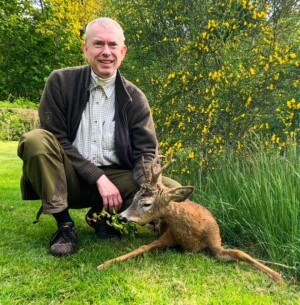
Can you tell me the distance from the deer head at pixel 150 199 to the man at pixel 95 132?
0.34 m

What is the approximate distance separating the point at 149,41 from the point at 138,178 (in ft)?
9.18

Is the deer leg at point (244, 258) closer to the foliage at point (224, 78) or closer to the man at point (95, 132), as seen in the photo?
the man at point (95, 132)

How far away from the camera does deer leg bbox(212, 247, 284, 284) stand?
327 cm

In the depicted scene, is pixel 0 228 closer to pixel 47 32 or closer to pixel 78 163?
pixel 78 163

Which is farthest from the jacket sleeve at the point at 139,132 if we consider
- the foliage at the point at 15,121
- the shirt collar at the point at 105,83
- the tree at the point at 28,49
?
the tree at the point at 28,49

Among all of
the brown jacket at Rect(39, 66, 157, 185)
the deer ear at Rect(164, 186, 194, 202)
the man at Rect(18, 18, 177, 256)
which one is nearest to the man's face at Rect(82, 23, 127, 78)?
the man at Rect(18, 18, 177, 256)

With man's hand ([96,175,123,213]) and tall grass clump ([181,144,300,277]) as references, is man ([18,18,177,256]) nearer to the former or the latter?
man's hand ([96,175,123,213])

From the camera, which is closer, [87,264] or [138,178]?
[87,264]

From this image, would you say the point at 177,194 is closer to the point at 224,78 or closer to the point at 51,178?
the point at 51,178

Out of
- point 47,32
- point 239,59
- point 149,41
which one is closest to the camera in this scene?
point 239,59

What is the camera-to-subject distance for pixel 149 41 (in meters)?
6.07

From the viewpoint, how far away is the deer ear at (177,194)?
3.43 metres

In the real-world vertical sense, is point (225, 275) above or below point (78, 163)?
below

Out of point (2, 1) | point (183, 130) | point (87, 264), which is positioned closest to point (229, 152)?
point (183, 130)
